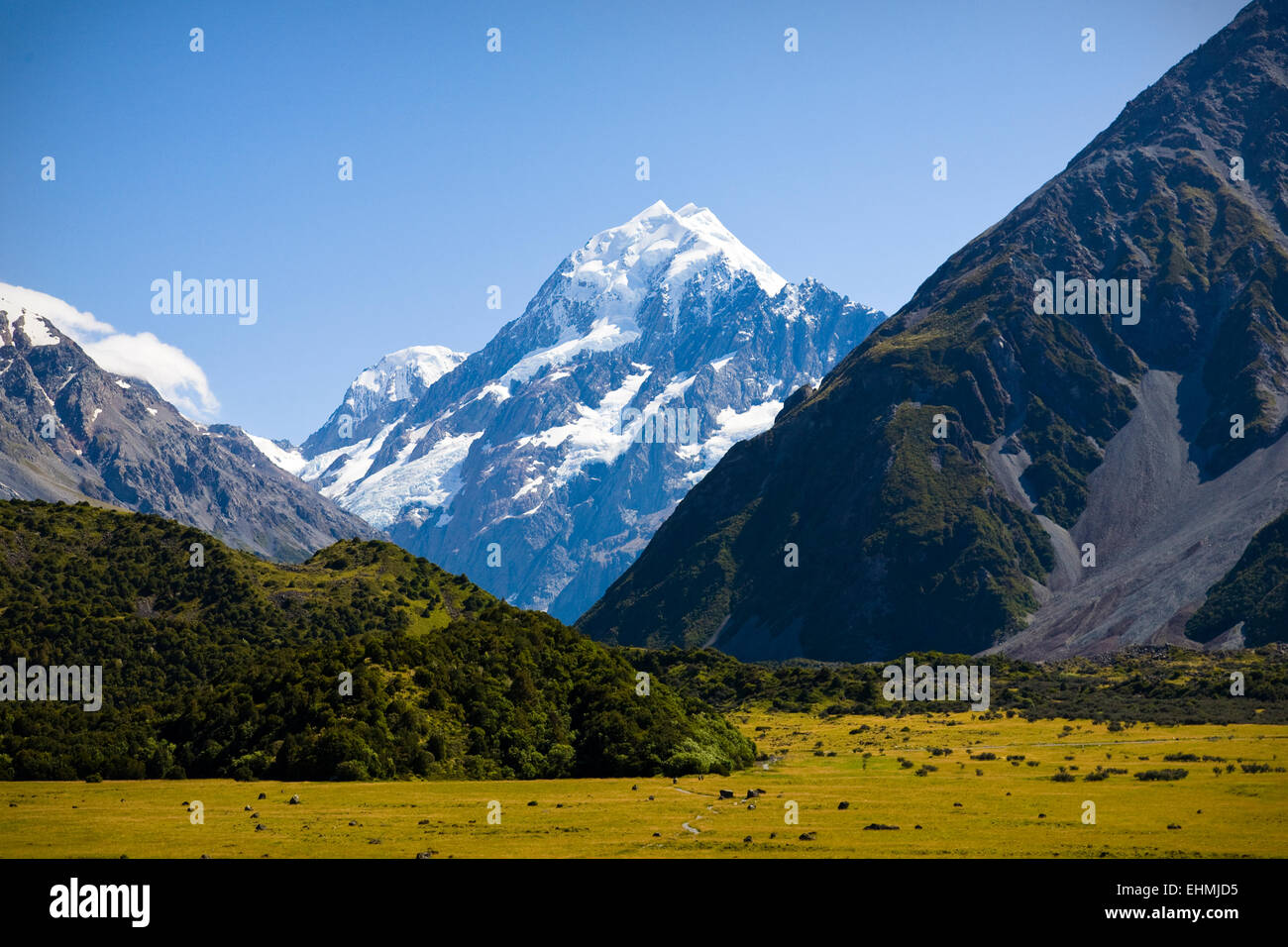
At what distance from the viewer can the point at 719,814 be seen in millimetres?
76812

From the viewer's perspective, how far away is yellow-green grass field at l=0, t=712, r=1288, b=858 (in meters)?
61.5

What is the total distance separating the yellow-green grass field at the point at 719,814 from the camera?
202ft

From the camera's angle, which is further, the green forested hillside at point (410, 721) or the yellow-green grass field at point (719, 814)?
the green forested hillside at point (410, 721)

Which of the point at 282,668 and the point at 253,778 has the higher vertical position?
the point at 282,668

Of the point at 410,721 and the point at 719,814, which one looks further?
the point at 410,721

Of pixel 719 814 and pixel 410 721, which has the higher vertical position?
pixel 410 721

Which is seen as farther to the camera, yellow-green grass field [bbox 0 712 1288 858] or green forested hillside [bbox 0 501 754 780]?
Answer: green forested hillside [bbox 0 501 754 780]
